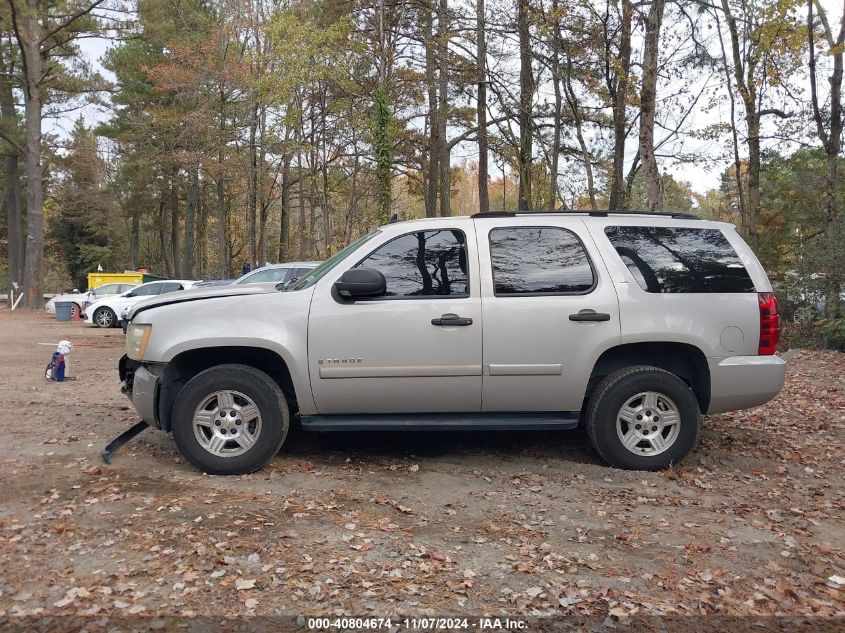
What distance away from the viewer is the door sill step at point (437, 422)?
4.82 metres

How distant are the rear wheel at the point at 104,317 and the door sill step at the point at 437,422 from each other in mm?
16989

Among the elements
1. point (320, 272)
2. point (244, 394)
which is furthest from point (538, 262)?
point (244, 394)

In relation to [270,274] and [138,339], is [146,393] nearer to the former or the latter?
[138,339]

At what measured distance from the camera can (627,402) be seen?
16.0 feet

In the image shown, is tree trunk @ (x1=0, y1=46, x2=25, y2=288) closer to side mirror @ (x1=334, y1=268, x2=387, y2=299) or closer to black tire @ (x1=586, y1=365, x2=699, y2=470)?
side mirror @ (x1=334, y1=268, x2=387, y2=299)

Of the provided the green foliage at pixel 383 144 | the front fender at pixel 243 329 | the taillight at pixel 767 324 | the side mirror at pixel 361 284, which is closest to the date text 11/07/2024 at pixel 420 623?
the front fender at pixel 243 329

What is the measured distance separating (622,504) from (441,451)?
166 centimetres

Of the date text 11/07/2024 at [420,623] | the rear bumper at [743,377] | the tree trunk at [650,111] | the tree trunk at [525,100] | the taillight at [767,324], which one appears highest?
the tree trunk at [525,100]

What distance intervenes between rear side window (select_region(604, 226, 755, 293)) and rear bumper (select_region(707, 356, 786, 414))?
546mm

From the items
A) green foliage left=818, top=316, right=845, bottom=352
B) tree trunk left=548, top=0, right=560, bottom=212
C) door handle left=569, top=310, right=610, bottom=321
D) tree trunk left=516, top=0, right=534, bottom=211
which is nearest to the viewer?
door handle left=569, top=310, right=610, bottom=321

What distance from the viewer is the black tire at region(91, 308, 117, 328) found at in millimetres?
19531

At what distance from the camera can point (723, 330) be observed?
4930 millimetres

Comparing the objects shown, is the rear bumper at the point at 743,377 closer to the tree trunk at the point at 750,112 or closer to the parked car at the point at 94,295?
the tree trunk at the point at 750,112

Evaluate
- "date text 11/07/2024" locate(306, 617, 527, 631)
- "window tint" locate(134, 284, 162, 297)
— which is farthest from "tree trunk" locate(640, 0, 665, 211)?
"window tint" locate(134, 284, 162, 297)
